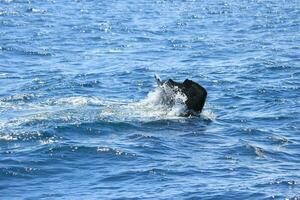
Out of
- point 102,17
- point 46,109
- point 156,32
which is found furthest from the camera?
point 102,17

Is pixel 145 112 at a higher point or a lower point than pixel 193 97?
lower

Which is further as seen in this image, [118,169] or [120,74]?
[120,74]

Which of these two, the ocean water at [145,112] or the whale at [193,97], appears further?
the whale at [193,97]

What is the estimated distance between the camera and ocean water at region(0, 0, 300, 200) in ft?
68.2

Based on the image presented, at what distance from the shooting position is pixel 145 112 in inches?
1133

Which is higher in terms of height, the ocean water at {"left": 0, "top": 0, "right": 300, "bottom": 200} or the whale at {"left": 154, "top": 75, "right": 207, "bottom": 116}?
the whale at {"left": 154, "top": 75, "right": 207, "bottom": 116}

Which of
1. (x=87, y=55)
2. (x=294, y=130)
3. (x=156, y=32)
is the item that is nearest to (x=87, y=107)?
(x=294, y=130)

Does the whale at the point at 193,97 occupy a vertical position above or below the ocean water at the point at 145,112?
above

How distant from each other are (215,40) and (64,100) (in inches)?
815

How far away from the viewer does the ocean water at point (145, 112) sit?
20.8 m

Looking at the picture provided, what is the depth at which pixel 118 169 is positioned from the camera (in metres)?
21.8

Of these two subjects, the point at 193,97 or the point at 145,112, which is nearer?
the point at 193,97

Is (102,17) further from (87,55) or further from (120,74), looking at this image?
(120,74)

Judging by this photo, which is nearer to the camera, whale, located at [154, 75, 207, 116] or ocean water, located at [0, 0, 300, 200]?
ocean water, located at [0, 0, 300, 200]
